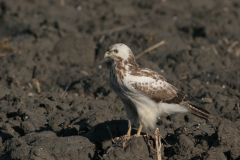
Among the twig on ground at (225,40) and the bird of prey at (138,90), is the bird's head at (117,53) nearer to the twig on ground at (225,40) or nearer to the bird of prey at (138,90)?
the bird of prey at (138,90)

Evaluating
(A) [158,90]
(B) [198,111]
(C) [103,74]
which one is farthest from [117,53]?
(C) [103,74]

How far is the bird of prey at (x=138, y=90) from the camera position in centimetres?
553

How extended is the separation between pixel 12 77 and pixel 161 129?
4958 mm

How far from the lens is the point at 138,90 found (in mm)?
5484

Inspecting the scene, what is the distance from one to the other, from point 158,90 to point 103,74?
10.4 feet

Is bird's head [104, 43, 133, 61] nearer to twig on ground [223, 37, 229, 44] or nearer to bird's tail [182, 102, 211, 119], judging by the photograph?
bird's tail [182, 102, 211, 119]

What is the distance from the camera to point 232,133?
490 cm

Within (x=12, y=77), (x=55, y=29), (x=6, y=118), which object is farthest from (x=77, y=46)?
(x=6, y=118)

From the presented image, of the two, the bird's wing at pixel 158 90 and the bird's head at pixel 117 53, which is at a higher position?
the bird's head at pixel 117 53

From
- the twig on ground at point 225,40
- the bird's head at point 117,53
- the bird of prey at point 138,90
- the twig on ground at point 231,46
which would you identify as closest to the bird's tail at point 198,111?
the bird of prey at point 138,90

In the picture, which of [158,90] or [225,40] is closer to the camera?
[158,90]

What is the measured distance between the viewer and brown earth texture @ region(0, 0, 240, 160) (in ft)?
17.1

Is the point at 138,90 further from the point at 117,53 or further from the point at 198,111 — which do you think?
the point at 198,111

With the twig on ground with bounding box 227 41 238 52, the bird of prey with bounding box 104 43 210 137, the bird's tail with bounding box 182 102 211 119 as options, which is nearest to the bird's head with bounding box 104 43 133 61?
the bird of prey with bounding box 104 43 210 137
